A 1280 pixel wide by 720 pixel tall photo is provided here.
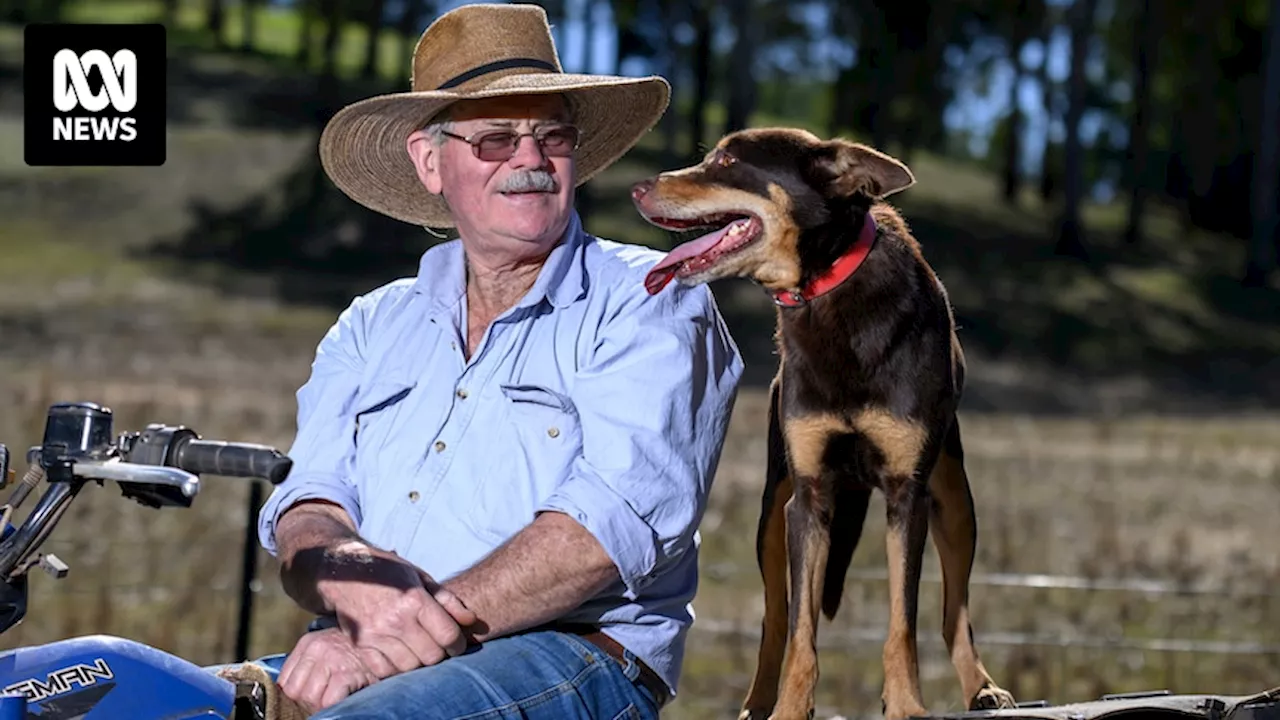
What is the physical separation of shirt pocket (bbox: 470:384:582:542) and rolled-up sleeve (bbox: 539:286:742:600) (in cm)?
4

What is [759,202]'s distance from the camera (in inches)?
124

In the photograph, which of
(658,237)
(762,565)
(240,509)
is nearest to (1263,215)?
(658,237)

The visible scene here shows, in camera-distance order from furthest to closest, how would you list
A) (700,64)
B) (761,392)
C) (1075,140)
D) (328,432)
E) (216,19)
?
(216,19) < (700,64) < (1075,140) < (761,392) < (328,432)

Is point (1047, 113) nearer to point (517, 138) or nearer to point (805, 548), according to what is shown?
point (517, 138)

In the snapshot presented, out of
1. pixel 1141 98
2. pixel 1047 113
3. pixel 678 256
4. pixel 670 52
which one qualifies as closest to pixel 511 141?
pixel 678 256

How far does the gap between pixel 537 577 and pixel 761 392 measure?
17593 mm

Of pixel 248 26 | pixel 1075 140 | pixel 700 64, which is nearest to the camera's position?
pixel 1075 140

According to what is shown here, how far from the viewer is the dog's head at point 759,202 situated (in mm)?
3117

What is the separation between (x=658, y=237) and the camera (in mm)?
26859

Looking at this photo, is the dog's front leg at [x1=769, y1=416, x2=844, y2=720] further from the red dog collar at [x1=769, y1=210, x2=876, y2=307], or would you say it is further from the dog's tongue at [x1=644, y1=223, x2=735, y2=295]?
the dog's tongue at [x1=644, y1=223, x2=735, y2=295]

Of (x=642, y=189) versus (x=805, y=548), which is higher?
(x=642, y=189)

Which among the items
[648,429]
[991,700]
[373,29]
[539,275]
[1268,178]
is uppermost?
[373,29]

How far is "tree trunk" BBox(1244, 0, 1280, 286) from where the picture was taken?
32.3m

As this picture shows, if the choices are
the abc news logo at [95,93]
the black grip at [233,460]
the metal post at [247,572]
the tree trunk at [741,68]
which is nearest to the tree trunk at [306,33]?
the tree trunk at [741,68]
